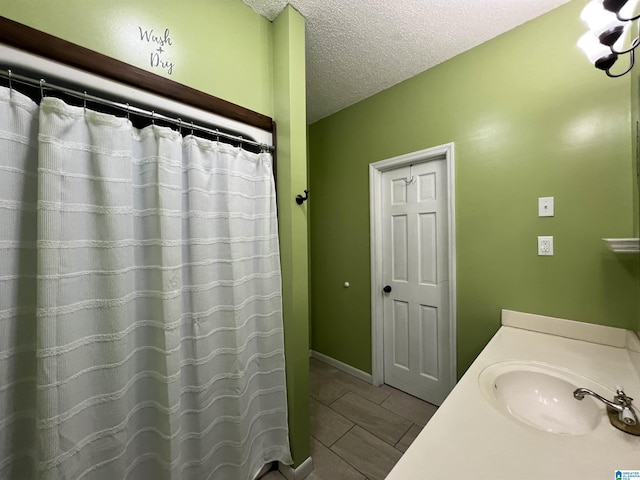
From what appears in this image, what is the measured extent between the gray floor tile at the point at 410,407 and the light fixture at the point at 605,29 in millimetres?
2140

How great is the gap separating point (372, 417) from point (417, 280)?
1.08 m

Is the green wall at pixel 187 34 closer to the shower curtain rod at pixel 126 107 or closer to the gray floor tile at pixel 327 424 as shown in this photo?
the shower curtain rod at pixel 126 107

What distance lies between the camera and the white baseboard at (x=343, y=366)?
226 centimetres

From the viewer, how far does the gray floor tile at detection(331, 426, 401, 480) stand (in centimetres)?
142

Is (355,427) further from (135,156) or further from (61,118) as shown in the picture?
(61,118)

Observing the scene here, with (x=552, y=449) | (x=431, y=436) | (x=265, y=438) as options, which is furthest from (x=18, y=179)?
(x=552, y=449)

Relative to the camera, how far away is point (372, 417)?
1816mm

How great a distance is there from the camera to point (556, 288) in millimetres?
1361

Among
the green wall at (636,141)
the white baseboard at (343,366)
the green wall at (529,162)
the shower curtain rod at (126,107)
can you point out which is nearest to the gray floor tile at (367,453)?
the white baseboard at (343,366)

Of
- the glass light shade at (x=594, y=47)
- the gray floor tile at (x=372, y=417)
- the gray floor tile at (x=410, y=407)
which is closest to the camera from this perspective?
the glass light shade at (x=594, y=47)

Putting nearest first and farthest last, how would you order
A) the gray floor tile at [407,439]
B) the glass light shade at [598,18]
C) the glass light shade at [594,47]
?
1. the glass light shade at [598,18]
2. the glass light shade at [594,47]
3. the gray floor tile at [407,439]

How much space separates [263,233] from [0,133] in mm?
921

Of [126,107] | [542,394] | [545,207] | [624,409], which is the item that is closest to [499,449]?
[624,409]

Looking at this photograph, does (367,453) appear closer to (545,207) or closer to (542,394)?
(542,394)
